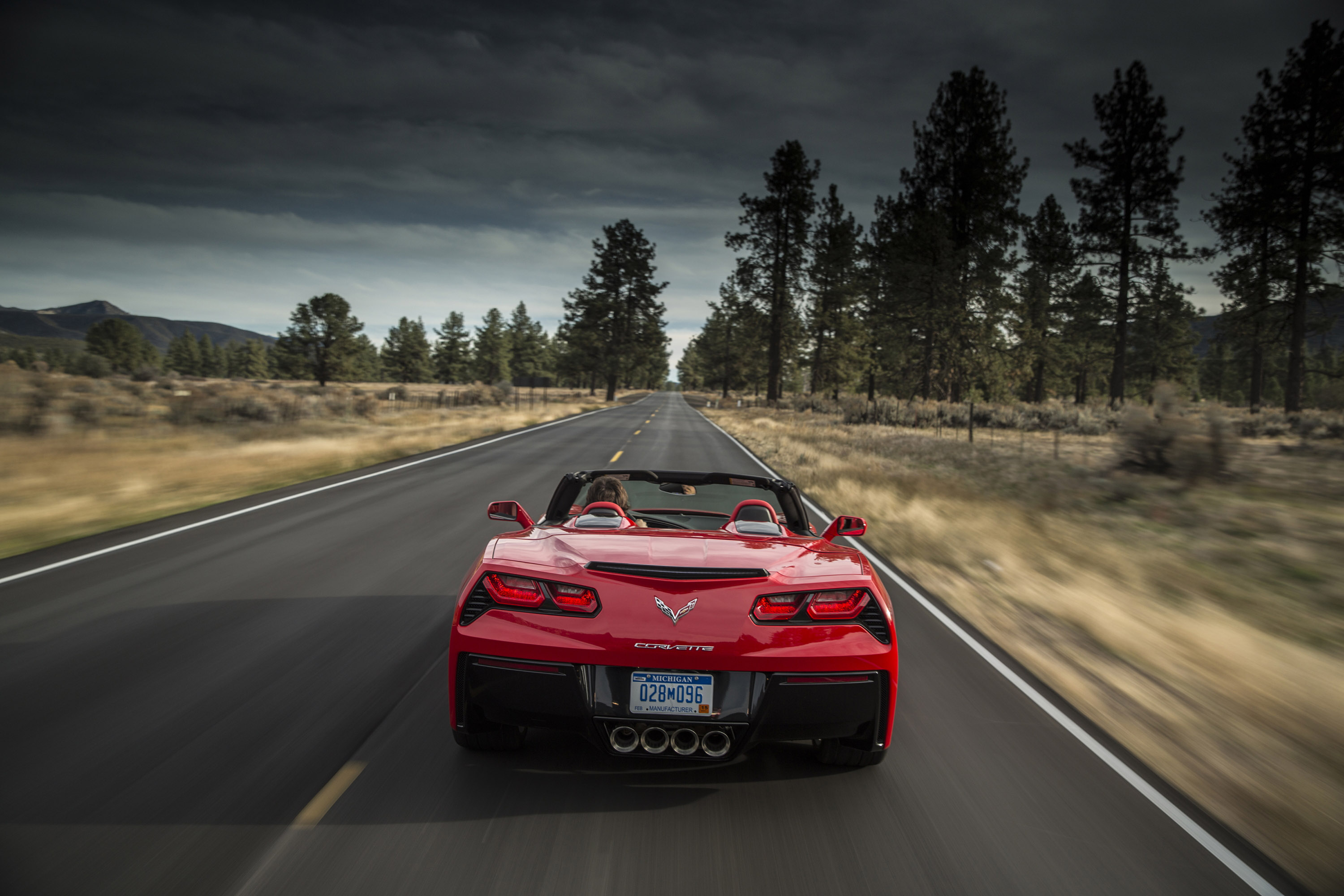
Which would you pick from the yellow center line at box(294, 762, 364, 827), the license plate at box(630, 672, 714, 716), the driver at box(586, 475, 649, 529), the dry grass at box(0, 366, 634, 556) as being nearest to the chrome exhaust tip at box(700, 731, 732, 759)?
the license plate at box(630, 672, 714, 716)

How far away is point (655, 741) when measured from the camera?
2.70 metres

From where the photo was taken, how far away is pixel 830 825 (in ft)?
8.86

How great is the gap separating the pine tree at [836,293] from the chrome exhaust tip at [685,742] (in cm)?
4664

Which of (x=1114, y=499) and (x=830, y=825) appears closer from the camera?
(x=830, y=825)

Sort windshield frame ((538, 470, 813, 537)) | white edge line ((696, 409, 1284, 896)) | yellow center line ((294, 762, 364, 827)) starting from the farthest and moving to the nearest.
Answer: windshield frame ((538, 470, 813, 537)), yellow center line ((294, 762, 364, 827)), white edge line ((696, 409, 1284, 896))

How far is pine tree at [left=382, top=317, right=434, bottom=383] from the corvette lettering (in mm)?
117181

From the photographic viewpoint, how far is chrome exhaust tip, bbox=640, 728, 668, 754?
267cm

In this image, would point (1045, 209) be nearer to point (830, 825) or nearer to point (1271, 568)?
point (1271, 568)

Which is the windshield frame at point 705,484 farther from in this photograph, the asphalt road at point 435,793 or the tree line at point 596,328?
the tree line at point 596,328

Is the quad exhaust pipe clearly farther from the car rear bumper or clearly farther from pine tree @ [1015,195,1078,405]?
pine tree @ [1015,195,1078,405]

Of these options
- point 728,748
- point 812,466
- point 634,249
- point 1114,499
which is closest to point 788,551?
point 728,748

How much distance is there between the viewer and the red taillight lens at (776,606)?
2.68 meters

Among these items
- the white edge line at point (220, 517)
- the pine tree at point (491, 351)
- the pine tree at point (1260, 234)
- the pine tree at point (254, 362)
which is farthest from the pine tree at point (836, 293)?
the pine tree at point (254, 362)

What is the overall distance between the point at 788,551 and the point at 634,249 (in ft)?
229
